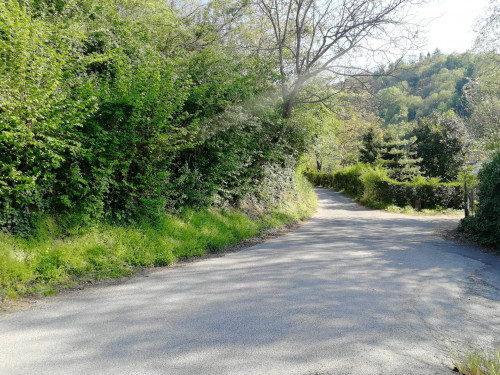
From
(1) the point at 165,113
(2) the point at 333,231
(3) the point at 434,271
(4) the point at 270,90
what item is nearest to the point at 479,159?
(2) the point at 333,231

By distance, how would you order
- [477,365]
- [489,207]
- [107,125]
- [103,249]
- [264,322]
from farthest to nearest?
[489,207], [107,125], [103,249], [264,322], [477,365]

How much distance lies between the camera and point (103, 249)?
20.5ft

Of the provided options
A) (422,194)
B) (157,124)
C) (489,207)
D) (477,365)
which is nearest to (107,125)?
(157,124)

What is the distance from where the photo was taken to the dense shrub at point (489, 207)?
31.1 feet

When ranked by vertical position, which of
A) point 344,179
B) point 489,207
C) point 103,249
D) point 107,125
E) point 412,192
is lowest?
point 412,192

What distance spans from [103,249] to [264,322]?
366 cm

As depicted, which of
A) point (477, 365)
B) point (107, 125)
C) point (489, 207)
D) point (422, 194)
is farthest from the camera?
point (422, 194)

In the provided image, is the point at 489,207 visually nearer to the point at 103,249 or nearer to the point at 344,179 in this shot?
the point at 103,249

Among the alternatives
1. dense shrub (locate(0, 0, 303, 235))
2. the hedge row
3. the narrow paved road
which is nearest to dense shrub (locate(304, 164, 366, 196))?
the hedge row

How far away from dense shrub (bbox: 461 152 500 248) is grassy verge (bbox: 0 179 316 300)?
7.21m

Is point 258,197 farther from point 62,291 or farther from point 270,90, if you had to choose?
point 62,291

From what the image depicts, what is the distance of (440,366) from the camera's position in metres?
3.17

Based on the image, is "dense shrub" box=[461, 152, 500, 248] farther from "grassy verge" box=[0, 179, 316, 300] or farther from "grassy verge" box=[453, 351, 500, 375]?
"grassy verge" box=[453, 351, 500, 375]

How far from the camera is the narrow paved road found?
10.3ft
